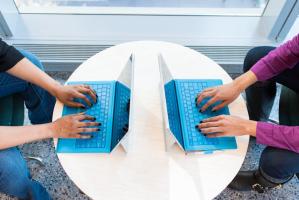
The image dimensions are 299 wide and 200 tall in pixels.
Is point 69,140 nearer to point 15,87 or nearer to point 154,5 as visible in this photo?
point 15,87

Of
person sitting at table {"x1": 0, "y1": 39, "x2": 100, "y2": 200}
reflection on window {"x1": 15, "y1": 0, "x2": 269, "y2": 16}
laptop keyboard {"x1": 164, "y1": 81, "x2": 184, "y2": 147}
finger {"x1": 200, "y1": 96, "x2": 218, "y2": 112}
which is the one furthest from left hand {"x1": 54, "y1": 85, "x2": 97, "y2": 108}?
reflection on window {"x1": 15, "y1": 0, "x2": 269, "y2": 16}

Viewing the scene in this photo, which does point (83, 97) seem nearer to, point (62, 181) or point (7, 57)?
point (7, 57)

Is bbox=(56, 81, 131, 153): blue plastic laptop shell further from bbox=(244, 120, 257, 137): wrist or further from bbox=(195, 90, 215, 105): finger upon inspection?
bbox=(244, 120, 257, 137): wrist

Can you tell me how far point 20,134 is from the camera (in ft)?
3.18

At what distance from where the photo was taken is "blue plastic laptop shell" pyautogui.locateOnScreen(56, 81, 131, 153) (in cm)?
96

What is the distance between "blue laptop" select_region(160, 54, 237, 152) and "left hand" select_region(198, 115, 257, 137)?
2 centimetres

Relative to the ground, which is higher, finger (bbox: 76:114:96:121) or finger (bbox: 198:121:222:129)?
finger (bbox: 198:121:222:129)

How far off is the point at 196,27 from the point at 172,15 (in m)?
0.17

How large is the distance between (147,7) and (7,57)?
110cm

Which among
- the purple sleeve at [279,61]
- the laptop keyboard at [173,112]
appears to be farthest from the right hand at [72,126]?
the purple sleeve at [279,61]

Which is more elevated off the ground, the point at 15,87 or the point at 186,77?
the point at 186,77

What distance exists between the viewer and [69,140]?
3.21 feet

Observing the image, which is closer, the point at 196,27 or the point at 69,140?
the point at 69,140

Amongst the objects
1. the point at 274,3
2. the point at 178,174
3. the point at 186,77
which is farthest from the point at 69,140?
the point at 274,3
